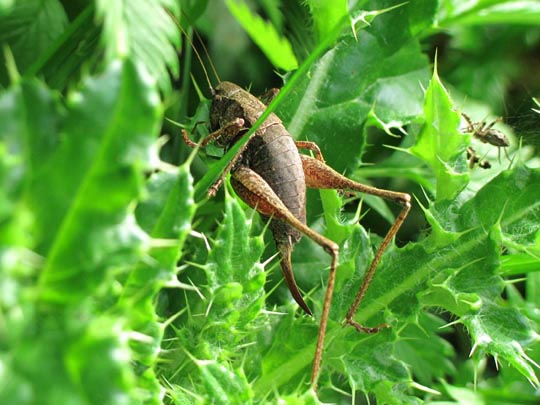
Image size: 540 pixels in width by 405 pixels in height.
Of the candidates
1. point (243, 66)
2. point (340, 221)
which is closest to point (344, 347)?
point (340, 221)

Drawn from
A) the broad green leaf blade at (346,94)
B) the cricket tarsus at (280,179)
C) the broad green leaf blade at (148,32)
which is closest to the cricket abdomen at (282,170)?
the cricket tarsus at (280,179)

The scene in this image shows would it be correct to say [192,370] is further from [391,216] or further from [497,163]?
[497,163]

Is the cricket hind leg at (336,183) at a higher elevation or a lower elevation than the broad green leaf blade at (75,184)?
lower

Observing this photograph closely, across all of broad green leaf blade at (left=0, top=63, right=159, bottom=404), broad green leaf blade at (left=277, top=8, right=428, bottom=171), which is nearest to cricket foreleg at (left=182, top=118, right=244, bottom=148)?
broad green leaf blade at (left=277, top=8, right=428, bottom=171)

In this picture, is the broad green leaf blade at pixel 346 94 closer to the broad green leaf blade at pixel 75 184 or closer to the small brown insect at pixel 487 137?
the small brown insect at pixel 487 137

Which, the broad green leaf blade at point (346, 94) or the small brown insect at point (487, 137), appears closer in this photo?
the broad green leaf blade at point (346, 94)
